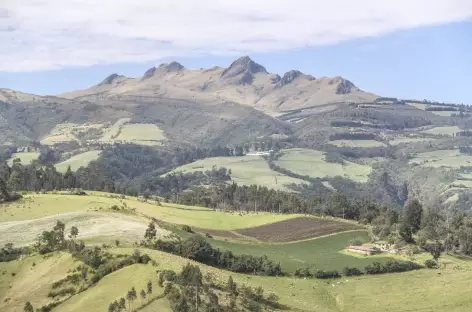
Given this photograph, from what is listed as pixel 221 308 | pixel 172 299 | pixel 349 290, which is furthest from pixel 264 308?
pixel 349 290

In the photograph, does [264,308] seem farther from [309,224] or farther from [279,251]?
[309,224]

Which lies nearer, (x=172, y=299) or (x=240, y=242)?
(x=172, y=299)

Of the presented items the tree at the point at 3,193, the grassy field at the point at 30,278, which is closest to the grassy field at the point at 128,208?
the tree at the point at 3,193

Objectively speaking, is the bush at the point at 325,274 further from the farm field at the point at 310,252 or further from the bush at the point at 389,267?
the bush at the point at 389,267

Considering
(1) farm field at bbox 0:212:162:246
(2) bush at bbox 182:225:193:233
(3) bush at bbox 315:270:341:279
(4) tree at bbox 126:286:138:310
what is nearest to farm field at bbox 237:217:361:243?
(2) bush at bbox 182:225:193:233

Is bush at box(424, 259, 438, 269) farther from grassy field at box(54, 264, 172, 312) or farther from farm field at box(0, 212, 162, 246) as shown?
grassy field at box(54, 264, 172, 312)

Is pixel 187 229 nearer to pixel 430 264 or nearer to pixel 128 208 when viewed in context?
pixel 128 208

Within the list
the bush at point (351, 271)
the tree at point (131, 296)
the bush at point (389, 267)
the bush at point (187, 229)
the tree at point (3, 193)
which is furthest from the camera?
the tree at point (3, 193)
